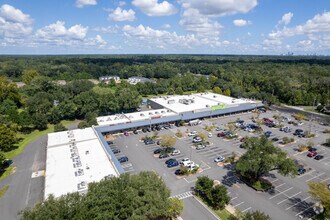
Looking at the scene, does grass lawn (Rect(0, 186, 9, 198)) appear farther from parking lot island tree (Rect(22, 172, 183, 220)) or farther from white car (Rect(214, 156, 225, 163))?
white car (Rect(214, 156, 225, 163))

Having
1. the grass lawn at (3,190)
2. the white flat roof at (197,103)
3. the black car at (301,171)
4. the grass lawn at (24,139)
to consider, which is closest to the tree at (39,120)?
the grass lawn at (24,139)

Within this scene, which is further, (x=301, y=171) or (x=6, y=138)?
(x=6, y=138)

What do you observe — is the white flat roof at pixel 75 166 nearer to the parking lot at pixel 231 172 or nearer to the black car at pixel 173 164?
the parking lot at pixel 231 172

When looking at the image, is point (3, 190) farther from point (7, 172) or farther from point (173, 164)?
point (173, 164)

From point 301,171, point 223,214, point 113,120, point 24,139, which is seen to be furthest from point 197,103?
point 24,139

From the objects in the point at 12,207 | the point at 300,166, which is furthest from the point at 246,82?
the point at 12,207

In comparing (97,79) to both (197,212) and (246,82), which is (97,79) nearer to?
(246,82)
